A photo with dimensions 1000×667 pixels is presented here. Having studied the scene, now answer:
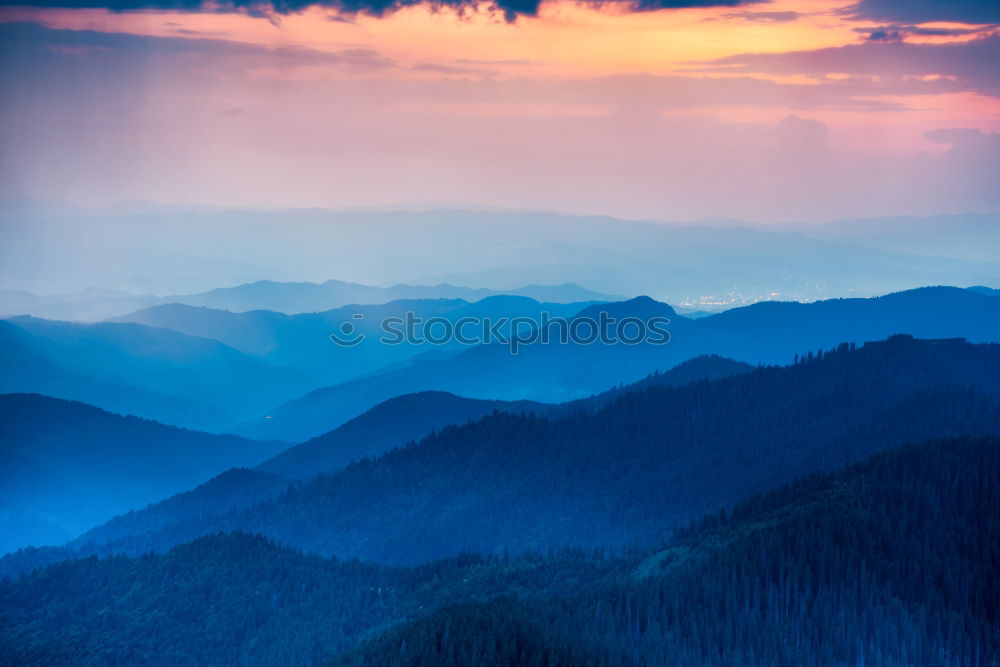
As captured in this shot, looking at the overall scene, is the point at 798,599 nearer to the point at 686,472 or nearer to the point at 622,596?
the point at 622,596

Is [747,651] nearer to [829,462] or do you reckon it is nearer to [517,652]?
[517,652]

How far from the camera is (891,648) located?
98.4 metres

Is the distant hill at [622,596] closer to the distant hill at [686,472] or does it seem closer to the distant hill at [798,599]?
the distant hill at [798,599]

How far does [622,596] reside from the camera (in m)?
113

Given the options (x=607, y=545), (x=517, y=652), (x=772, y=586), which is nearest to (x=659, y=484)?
(x=607, y=545)

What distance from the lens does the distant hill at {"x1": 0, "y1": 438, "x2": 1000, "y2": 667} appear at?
10056 centimetres

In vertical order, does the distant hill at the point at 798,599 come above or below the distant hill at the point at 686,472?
above

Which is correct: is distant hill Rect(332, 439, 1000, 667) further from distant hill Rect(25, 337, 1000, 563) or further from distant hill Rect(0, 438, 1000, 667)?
distant hill Rect(25, 337, 1000, 563)

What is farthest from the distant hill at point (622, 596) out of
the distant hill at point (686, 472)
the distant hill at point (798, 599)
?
the distant hill at point (686, 472)

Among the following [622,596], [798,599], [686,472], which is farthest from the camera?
[686,472]

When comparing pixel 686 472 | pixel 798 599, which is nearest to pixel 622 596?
pixel 798 599

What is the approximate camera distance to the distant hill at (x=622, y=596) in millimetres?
100562

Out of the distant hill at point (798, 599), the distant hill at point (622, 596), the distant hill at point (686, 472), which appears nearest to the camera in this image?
the distant hill at point (798, 599)

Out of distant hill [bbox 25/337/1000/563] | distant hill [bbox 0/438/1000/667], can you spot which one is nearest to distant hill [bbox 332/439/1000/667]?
distant hill [bbox 0/438/1000/667]
